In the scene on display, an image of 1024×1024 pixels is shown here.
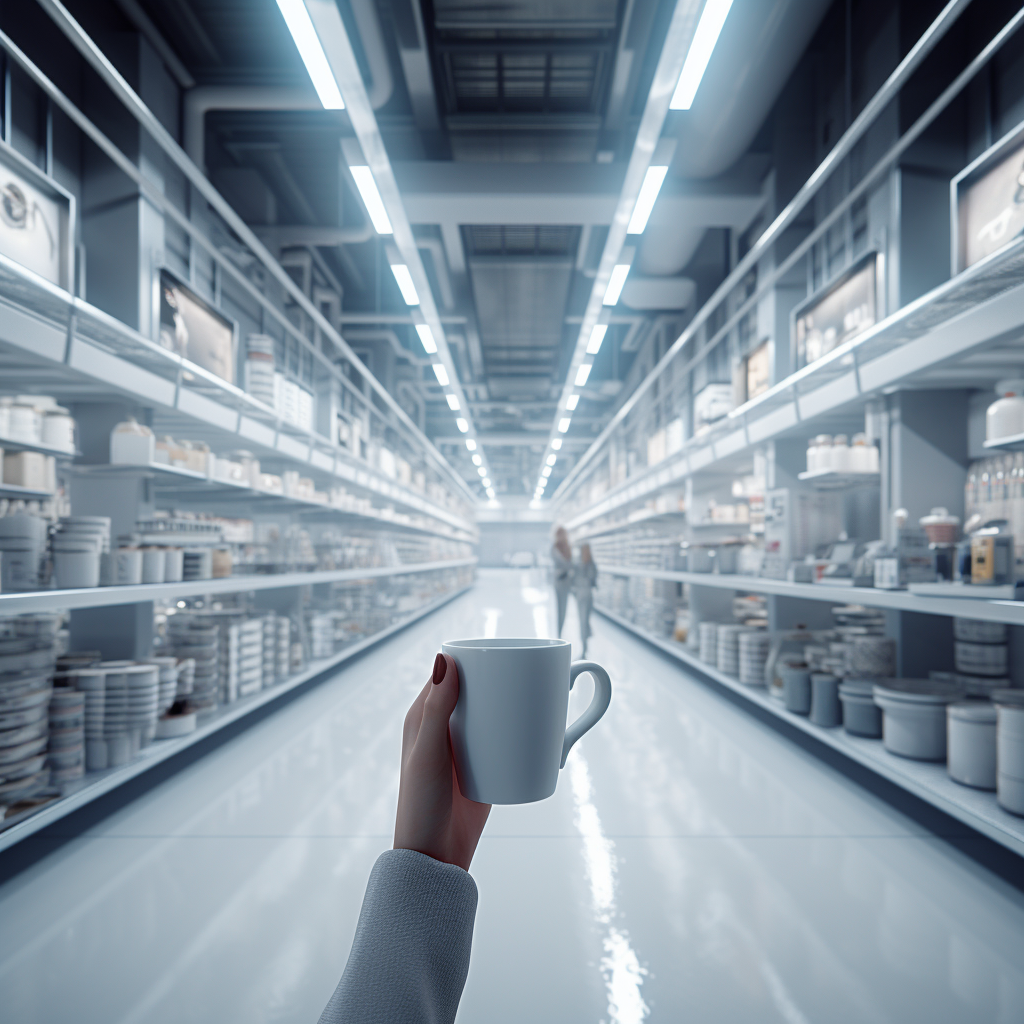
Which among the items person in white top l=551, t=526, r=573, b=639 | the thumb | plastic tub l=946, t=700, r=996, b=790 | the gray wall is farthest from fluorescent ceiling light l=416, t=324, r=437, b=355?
the gray wall

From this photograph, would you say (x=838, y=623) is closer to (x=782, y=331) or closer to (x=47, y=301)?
(x=782, y=331)

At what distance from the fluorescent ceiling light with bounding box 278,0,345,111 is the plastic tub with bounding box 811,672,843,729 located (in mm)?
3567

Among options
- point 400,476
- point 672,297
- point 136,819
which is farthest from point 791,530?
point 400,476

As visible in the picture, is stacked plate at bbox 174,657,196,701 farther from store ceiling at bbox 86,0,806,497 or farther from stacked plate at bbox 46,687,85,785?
store ceiling at bbox 86,0,806,497

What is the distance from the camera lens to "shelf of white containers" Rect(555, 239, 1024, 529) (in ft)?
6.42

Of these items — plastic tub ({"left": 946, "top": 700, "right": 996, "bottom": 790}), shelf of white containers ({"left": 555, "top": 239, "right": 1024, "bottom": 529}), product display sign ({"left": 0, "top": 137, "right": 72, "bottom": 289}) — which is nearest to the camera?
shelf of white containers ({"left": 555, "top": 239, "right": 1024, "bottom": 529})

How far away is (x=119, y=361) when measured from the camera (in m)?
2.62

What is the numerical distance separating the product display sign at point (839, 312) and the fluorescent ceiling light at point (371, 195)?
278cm

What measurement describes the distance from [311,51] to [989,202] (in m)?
2.90

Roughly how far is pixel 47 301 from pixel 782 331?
172 inches

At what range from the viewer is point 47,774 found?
7.13 feet

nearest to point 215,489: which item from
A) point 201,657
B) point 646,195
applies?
point 201,657

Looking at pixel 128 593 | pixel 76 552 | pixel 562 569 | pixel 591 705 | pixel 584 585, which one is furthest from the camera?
pixel 562 569

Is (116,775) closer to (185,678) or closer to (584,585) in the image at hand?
(185,678)
